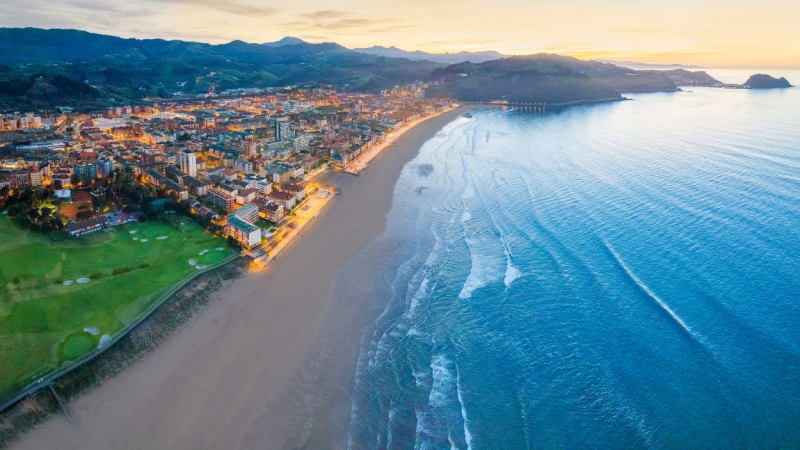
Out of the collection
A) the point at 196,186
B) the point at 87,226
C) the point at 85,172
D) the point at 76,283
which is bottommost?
the point at 76,283

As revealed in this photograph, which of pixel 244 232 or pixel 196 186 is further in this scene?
pixel 196 186

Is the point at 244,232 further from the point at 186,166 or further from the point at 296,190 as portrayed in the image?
the point at 186,166

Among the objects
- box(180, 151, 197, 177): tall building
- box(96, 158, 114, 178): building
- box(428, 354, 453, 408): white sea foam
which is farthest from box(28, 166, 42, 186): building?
box(428, 354, 453, 408): white sea foam

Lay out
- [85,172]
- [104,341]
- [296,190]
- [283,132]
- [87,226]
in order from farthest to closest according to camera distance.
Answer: [283,132]
[296,190]
[85,172]
[87,226]
[104,341]

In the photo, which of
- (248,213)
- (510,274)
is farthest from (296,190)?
(510,274)

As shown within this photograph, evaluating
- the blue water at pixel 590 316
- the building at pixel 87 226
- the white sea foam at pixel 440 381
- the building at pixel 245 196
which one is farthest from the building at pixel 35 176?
the white sea foam at pixel 440 381

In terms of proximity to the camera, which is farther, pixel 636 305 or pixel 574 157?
pixel 574 157

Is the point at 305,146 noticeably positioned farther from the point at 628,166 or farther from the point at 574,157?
the point at 628,166

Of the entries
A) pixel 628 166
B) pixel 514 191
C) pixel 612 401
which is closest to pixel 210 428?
pixel 612 401
